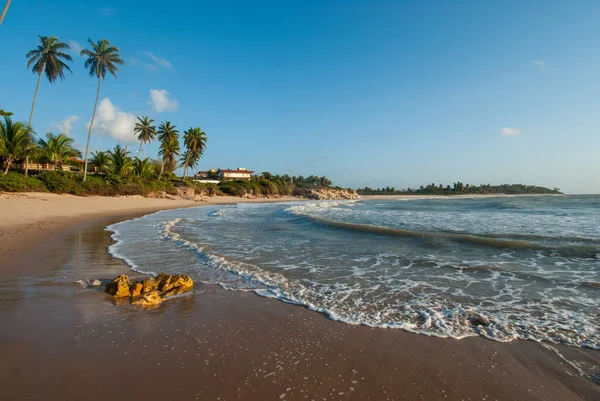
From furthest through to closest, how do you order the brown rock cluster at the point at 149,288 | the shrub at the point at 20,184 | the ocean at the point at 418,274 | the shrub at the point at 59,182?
the shrub at the point at 59,182 → the shrub at the point at 20,184 → the brown rock cluster at the point at 149,288 → the ocean at the point at 418,274

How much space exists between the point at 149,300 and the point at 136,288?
1.83 ft

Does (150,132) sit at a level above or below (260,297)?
above

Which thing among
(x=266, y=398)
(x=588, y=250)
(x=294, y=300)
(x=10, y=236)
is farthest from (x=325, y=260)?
(x=10, y=236)

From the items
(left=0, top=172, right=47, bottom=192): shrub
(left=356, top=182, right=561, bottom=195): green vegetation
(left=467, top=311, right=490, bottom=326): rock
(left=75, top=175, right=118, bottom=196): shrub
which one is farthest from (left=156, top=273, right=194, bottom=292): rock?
(left=356, top=182, right=561, bottom=195): green vegetation

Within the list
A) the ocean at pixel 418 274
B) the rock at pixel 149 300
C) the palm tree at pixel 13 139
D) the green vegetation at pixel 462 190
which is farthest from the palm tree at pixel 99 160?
the green vegetation at pixel 462 190

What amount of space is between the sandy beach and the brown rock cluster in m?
0.25

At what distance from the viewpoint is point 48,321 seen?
4148 mm

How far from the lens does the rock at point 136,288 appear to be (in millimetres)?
5254

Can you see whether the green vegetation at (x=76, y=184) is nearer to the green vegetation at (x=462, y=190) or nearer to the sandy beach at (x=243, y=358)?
the sandy beach at (x=243, y=358)

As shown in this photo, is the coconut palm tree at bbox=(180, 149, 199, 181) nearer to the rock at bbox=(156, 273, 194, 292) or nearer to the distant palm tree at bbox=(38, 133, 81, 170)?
the distant palm tree at bbox=(38, 133, 81, 170)

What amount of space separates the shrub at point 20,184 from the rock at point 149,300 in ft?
92.0

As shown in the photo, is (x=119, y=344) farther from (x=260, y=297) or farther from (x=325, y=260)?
(x=325, y=260)

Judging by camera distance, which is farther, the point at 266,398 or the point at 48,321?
the point at 48,321

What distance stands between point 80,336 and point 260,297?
2.64 metres
